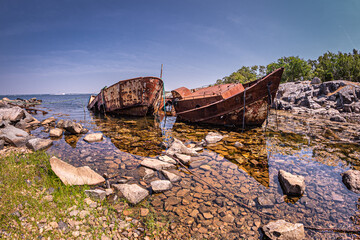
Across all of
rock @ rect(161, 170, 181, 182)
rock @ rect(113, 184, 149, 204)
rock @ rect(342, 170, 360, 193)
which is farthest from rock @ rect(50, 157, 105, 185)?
rock @ rect(342, 170, 360, 193)

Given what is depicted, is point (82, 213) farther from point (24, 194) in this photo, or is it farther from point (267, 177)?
point (267, 177)

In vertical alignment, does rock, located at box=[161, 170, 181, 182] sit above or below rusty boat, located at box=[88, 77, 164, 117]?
below

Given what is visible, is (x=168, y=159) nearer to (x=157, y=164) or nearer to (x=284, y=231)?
(x=157, y=164)

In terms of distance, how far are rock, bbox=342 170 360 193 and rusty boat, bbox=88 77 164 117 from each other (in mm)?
12585

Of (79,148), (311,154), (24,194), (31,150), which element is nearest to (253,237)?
(24,194)

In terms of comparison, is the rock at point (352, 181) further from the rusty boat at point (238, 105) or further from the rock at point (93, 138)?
the rock at point (93, 138)

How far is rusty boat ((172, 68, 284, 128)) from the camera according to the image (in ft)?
29.2

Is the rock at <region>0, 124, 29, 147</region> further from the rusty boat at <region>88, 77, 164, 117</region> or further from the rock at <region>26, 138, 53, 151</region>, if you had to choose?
the rusty boat at <region>88, 77, 164, 117</region>

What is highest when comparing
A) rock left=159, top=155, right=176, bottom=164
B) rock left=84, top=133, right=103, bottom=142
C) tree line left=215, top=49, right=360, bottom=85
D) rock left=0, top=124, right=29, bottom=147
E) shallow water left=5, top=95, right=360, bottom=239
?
tree line left=215, top=49, right=360, bottom=85

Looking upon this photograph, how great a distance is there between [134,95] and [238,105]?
895 cm

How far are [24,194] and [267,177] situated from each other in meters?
5.52

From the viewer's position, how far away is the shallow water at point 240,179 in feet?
9.78

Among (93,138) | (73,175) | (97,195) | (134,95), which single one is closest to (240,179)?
(97,195)

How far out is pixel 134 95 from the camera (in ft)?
47.9
